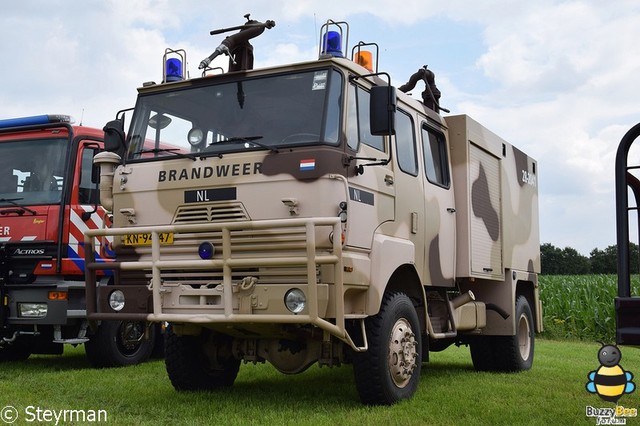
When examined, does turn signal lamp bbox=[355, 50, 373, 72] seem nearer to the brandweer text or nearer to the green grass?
the brandweer text

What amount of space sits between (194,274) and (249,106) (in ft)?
5.00

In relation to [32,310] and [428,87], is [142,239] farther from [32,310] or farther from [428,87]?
[428,87]

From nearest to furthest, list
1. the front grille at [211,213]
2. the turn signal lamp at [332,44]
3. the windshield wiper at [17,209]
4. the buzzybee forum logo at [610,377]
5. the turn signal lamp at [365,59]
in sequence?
1. the buzzybee forum logo at [610,377]
2. the front grille at [211,213]
3. the turn signal lamp at [332,44]
4. the turn signal lamp at [365,59]
5. the windshield wiper at [17,209]

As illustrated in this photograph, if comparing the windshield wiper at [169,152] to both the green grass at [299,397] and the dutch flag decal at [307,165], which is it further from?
the green grass at [299,397]

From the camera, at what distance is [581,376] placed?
30.9 feet

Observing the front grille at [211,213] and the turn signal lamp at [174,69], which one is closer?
the front grille at [211,213]

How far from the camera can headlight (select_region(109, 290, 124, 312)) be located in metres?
6.71

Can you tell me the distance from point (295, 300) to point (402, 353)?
4.54 feet

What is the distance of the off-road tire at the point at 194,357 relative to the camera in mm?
7594

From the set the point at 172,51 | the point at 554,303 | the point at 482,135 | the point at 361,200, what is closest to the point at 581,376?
the point at 482,135

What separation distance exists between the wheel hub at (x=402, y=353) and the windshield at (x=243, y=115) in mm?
1774

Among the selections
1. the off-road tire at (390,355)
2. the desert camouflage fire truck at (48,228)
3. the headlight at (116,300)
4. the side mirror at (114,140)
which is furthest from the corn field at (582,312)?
the headlight at (116,300)

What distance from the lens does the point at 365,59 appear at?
7516 millimetres

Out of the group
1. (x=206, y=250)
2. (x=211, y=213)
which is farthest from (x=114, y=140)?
(x=206, y=250)
